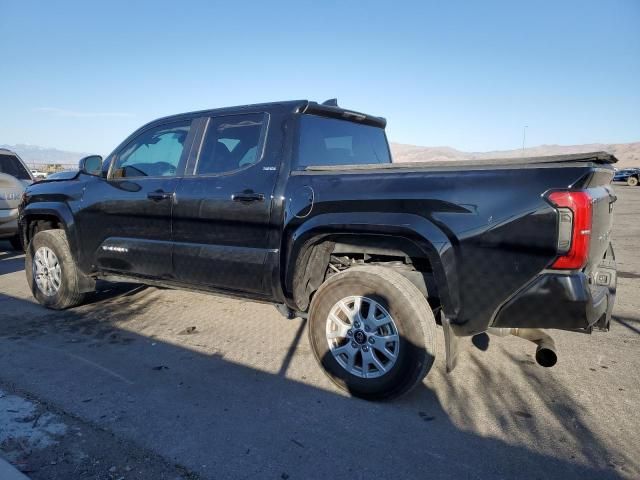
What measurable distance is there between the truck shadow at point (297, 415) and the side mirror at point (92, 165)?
5.47 ft

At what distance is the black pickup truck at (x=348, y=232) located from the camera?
2637mm

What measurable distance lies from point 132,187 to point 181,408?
90.4 inches

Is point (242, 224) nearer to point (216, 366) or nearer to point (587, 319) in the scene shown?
point (216, 366)

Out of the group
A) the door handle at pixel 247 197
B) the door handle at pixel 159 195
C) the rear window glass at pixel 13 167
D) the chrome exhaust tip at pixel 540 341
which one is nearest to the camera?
the chrome exhaust tip at pixel 540 341

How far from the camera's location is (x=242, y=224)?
373cm

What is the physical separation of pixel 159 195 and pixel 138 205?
0.97ft

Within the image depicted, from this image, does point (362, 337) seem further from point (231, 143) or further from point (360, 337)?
point (231, 143)

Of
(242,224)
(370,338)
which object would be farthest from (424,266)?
(242,224)

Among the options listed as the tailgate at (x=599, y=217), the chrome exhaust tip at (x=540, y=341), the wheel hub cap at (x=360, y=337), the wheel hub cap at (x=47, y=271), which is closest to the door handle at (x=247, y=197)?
the wheel hub cap at (x=360, y=337)

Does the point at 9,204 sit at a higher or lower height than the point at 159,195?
lower

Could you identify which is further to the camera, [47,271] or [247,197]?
[47,271]

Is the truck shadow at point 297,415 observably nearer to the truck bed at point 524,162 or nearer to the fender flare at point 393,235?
the fender flare at point 393,235

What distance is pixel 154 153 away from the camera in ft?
15.2

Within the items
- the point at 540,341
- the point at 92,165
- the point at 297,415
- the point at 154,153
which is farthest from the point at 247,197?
the point at 540,341
